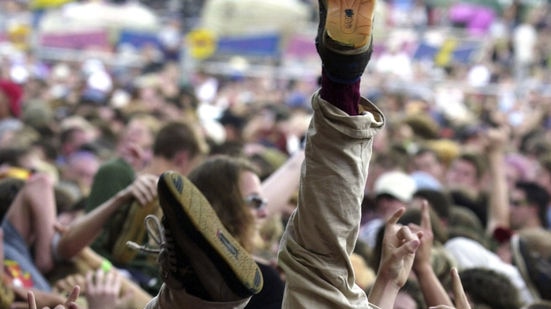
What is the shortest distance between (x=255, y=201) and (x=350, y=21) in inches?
67.8

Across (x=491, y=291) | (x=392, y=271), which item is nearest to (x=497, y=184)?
(x=491, y=291)

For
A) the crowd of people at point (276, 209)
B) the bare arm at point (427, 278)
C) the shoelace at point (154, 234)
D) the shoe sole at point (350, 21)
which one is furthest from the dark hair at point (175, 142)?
the shoe sole at point (350, 21)

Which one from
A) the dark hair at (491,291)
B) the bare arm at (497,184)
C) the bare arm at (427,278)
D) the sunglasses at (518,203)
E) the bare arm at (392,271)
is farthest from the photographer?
the sunglasses at (518,203)

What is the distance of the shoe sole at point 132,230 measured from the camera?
4.35m

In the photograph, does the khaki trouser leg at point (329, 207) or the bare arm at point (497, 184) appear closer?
Answer: the khaki trouser leg at point (329, 207)

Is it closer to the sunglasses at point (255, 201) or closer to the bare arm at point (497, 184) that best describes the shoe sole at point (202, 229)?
the sunglasses at point (255, 201)

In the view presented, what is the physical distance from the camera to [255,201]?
396 cm

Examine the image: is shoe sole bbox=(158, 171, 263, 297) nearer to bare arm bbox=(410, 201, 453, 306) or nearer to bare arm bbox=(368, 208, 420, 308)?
bare arm bbox=(368, 208, 420, 308)

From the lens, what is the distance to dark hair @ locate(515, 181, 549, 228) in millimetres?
7643

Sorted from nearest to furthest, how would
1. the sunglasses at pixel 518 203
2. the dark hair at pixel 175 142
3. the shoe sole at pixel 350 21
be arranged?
the shoe sole at pixel 350 21 < the dark hair at pixel 175 142 < the sunglasses at pixel 518 203

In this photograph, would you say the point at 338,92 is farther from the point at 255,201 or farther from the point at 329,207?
the point at 255,201

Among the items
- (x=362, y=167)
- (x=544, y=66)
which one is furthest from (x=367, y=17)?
(x=544, y=66)

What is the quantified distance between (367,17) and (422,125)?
951 centimetres

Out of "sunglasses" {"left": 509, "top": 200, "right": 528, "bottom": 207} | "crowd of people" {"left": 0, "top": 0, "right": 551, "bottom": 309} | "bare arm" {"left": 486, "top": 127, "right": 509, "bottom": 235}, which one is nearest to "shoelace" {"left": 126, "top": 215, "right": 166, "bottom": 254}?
"crowd of people" {"left": 0, "top": 0, "right": 551, "bottom": 309}
